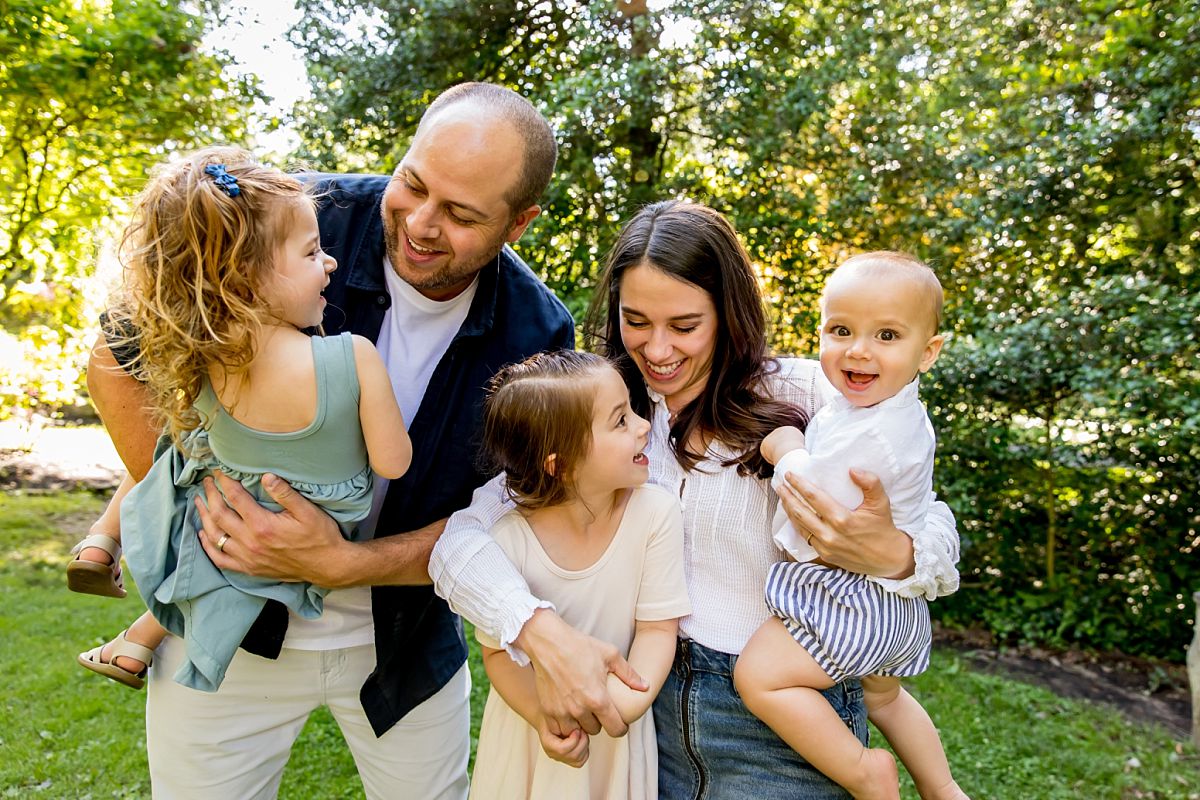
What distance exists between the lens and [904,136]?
6.22 m

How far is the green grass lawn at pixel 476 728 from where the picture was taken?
4031 mm

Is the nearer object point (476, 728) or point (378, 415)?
point (378, 415)

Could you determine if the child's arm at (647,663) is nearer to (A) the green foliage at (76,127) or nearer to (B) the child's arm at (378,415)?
(B) the child's arm at (378,415)

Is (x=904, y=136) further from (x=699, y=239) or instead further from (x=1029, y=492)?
(x=699, y=239)

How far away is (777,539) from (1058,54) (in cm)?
597

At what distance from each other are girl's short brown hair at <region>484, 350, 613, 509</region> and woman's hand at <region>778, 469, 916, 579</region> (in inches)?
18.0

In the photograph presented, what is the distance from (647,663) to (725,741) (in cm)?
25

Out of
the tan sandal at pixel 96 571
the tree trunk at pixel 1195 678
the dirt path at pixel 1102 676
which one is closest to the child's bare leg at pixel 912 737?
the tan sandal at pixel 96 571

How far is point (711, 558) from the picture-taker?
1955 millimetres

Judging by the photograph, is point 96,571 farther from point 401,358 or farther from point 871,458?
point 871,458

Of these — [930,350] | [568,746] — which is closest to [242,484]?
[568,746]

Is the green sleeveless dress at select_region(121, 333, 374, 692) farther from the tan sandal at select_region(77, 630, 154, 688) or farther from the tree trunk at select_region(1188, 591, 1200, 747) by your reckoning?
the tree trunk at select_region(1188, 591, 1200, 747)

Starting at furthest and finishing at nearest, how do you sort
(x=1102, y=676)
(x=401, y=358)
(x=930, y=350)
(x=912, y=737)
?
(x=1102, y=676) → (x=401, y=358) → (x=912, y=737) → (x=930, y=350)

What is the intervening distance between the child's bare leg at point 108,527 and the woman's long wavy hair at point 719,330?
4.54 feet
